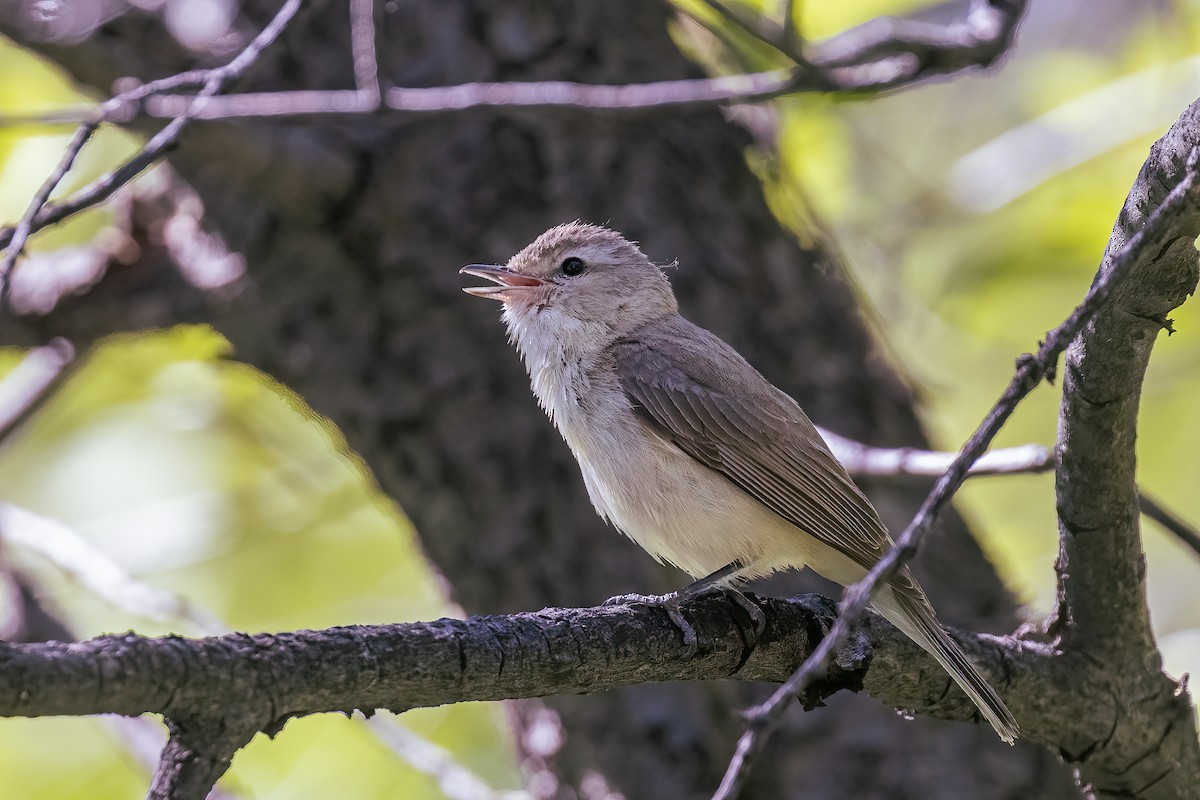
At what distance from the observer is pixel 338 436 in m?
5.31

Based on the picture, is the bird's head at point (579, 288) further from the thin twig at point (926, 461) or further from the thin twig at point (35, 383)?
the thin twig at point (35, 383)

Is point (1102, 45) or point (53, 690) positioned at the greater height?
point (1102, 45)

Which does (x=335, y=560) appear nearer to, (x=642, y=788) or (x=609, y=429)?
(x=642, y=788)

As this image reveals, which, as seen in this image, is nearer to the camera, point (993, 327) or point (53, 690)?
point (53, 690)

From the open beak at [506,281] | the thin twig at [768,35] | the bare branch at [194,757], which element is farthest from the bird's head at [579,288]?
the bare branch at [194,757]

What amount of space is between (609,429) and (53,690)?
7.22 feet

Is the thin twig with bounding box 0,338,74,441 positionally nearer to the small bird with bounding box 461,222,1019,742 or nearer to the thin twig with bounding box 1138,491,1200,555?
the small bird with bounding box 461,222,1019,742

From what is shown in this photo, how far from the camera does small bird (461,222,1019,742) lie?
3701 millimetres

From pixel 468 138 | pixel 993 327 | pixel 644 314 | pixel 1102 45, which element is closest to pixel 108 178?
pixel 644 314

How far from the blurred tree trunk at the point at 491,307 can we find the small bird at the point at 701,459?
86 cm

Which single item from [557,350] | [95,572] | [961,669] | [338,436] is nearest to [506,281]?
[557,350]

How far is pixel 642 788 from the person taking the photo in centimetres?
471

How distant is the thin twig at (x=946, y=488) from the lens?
5.58 feet

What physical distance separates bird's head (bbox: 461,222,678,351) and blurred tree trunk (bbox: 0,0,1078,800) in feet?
1.82
